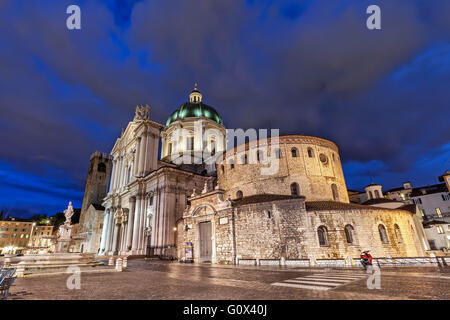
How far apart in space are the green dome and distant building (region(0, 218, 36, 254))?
2591 inches

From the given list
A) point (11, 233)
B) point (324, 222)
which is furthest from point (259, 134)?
point (11, 233)

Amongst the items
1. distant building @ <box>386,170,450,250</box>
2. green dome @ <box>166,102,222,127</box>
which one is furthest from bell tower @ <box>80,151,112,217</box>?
distant building @ <box>386,170,450,250</box>

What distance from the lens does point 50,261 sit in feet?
47.8

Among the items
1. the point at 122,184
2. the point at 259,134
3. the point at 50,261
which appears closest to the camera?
the point at 50,261

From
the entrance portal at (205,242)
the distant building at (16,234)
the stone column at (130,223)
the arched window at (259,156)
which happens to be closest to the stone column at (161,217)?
the stone column at (130,223)

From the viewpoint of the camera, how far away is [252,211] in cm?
1809

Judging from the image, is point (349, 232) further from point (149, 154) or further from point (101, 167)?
point (101, 167)

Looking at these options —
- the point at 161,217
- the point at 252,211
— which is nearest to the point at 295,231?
the point at 252,211

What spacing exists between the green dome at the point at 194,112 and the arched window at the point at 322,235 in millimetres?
35316

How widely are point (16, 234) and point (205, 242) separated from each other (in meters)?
87.7

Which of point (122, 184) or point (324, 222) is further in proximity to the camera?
point (122, 184)
